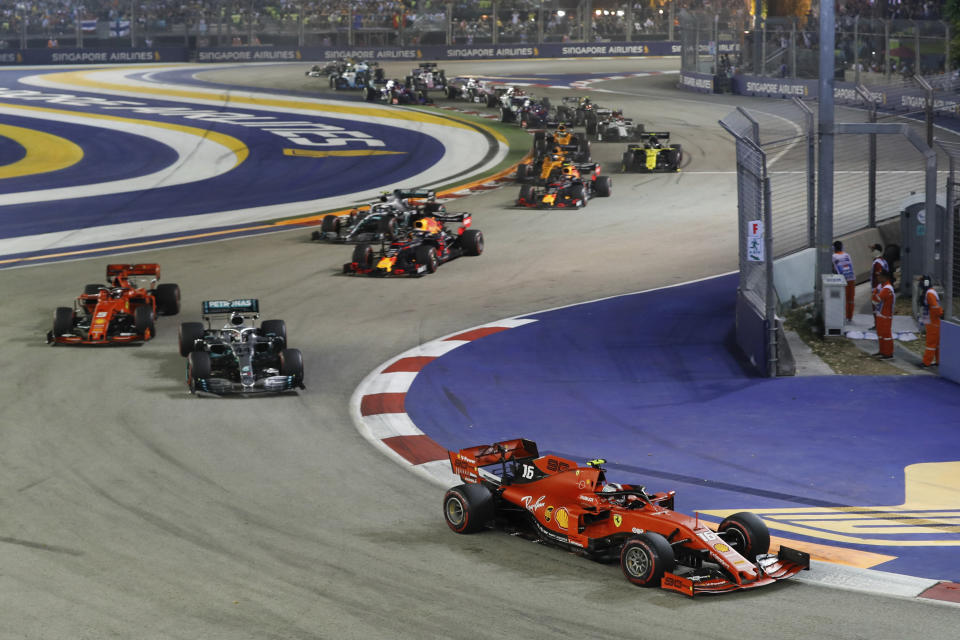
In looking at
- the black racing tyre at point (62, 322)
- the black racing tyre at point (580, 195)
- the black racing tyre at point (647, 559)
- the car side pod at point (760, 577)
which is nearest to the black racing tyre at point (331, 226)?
the black racing tyre at point (580, 195)

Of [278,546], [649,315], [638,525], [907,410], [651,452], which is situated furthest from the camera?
[649,315]

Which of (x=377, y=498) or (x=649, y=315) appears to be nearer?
(x=377, y=498)

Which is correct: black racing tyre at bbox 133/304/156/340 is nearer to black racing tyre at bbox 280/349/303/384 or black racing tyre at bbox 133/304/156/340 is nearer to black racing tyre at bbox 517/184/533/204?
black racing tyre at bbox 280/349/303/384

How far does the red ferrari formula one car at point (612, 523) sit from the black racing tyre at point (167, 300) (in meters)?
8.91

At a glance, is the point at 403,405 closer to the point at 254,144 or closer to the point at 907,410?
the point at 907,410

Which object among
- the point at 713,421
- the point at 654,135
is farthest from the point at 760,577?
the point at 654,135

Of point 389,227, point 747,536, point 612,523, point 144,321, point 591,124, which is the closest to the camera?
point 747,536

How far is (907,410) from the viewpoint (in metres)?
13.4

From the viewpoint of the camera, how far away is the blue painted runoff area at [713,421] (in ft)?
33.6

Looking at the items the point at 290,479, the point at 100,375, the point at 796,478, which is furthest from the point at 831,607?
the point at 100,375

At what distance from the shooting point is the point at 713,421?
13.0 metres

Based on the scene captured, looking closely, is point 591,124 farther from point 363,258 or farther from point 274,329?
point 274,329

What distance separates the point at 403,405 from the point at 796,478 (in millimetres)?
4453

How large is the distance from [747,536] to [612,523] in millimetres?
942
